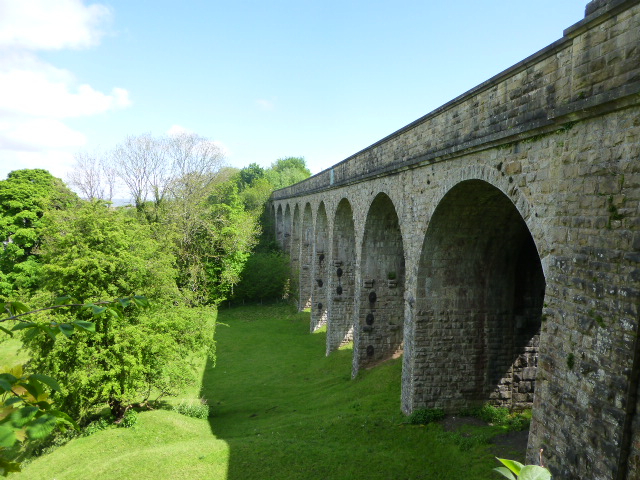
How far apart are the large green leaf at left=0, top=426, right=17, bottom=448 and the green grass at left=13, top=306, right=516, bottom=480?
7307mm

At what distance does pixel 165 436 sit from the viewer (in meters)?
11.2

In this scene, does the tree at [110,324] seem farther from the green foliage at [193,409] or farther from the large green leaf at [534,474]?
the large green leaf at [534,474]

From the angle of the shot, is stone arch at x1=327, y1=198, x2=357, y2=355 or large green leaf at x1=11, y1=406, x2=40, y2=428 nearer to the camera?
large green leaf at x1=11, y1=406, x2=40, y2=428

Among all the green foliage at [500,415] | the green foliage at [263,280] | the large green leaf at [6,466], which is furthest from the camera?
the green foliage at [263,280]

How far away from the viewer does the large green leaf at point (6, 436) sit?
1.48 metres

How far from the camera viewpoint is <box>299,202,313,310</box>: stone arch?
84.4ft

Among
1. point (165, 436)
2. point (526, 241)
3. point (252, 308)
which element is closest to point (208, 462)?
point (165, 436)

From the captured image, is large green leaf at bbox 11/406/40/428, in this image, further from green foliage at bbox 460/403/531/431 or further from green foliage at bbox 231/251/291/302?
green foliage at bbox 231/251/291/302

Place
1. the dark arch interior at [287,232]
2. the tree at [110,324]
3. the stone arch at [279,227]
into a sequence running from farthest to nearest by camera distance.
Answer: the stone arch at [279,227]
the dark arch interior at [287,232]
the tree at [110,324]

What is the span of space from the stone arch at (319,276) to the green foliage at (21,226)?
1352cm

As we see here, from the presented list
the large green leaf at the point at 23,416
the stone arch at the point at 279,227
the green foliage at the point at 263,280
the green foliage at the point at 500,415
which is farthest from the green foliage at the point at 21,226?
the large green leaf at the point at 23,416

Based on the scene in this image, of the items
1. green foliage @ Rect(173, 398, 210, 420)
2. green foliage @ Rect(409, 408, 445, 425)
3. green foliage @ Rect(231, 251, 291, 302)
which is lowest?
green foliage @ Rect(173, 398, 210, 420)

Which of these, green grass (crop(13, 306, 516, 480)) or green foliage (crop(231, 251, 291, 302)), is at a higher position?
green foliage (crop(231, 251, 291, 302))

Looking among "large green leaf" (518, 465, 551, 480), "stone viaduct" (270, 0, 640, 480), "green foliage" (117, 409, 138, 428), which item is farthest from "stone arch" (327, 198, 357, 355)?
"large green leaf" (518, 465, 551, 480)
